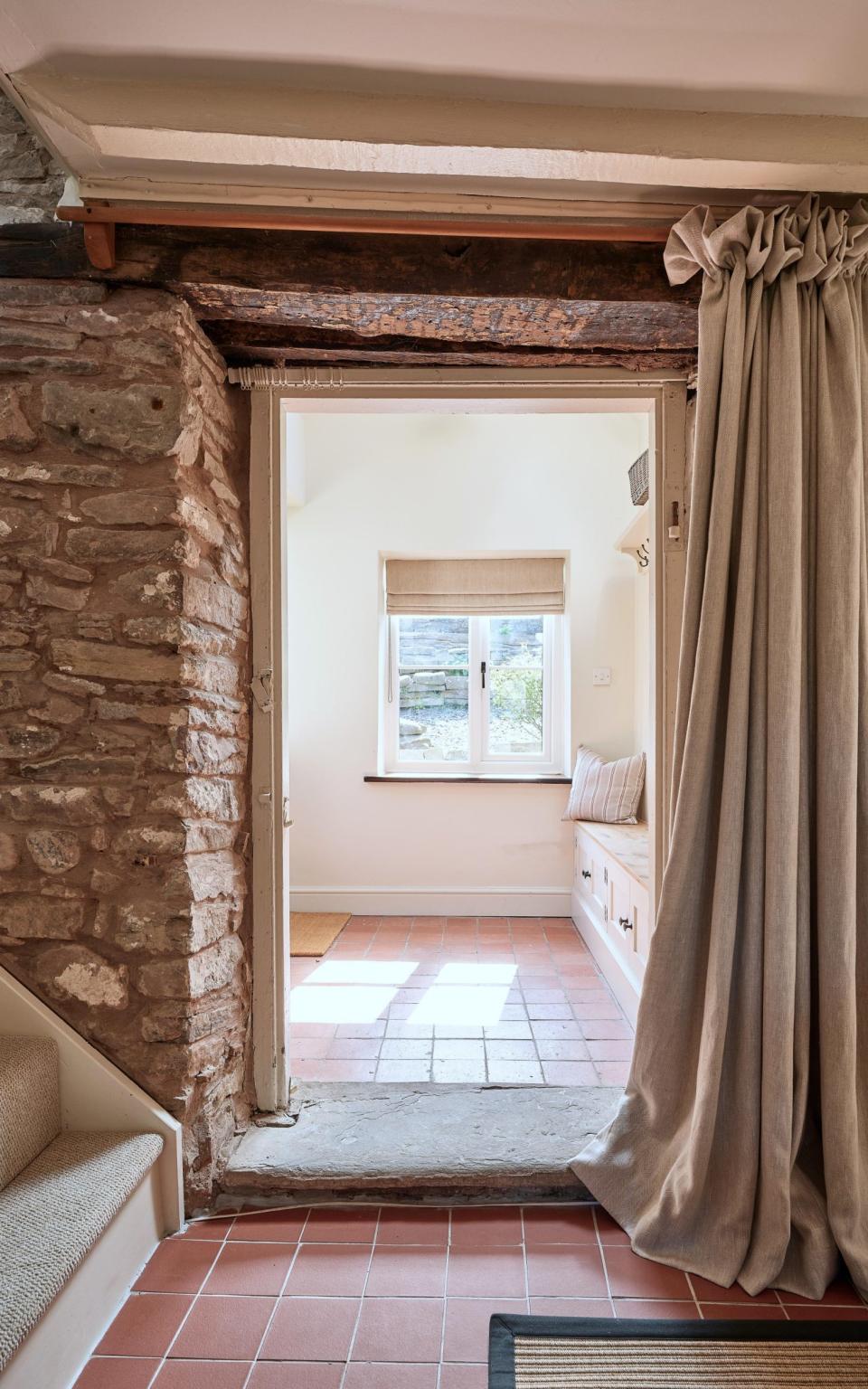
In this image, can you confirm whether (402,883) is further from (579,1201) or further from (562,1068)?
(579,1201)

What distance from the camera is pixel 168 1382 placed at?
4.02 ft

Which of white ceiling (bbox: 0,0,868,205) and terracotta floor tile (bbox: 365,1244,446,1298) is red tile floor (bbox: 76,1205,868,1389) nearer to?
terracotta floor tile (bbox: 365,1244,446,1298)

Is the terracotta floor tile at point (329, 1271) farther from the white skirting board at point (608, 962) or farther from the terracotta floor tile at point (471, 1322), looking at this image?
the white skirting board at point (608, 962)

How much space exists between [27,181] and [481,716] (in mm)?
3187

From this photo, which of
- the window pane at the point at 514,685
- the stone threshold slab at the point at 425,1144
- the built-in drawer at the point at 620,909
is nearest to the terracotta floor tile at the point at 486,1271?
the stone threshold slab at the point at 425,1144

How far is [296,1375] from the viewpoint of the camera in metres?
1.24

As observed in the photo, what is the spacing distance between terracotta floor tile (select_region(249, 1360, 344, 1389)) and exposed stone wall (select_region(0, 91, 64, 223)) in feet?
7.69

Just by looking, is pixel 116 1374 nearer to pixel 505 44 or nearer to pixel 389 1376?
pixel 389 1376

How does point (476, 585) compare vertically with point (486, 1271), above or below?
above

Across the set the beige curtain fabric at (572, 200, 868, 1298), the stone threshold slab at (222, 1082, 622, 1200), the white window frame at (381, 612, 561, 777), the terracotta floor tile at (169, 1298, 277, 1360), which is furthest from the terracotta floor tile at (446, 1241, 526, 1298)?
the white window frame at (381, 612, 561, 777)

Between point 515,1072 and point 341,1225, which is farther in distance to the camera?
point 515,1072

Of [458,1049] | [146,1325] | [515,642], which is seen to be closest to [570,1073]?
[458,1049]

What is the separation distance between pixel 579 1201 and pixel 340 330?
2.14m

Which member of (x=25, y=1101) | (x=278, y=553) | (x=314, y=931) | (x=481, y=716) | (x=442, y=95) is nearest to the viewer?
(x=442, y=95)
